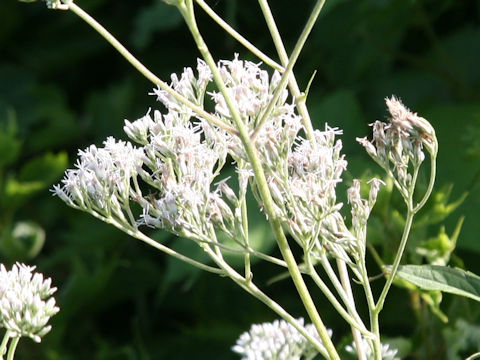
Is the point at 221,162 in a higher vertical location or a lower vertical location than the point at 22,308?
higher

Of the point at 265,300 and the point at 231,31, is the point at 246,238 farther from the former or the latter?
the point at 231,31

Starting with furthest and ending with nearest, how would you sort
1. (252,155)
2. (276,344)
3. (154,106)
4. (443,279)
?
1. (154,106)
2. (276,344)
3. (443,279)
4. (252,155)

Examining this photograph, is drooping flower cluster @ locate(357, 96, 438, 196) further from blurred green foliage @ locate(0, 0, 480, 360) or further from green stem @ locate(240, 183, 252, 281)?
blurred green foliage @ locate(0, 0, 480, 360)

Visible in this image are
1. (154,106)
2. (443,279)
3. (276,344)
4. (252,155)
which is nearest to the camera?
(252,155)

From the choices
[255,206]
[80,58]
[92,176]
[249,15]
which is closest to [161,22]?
[249,15]

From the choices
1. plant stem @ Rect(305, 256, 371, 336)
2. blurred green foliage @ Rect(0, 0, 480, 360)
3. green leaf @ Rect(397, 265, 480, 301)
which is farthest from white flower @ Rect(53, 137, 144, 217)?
blurred green foliage @ Rect(0, 0, 480, 360)

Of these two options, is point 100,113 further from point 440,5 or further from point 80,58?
point 440,5

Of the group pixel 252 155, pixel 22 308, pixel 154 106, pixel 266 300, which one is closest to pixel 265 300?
pixel 266 300
